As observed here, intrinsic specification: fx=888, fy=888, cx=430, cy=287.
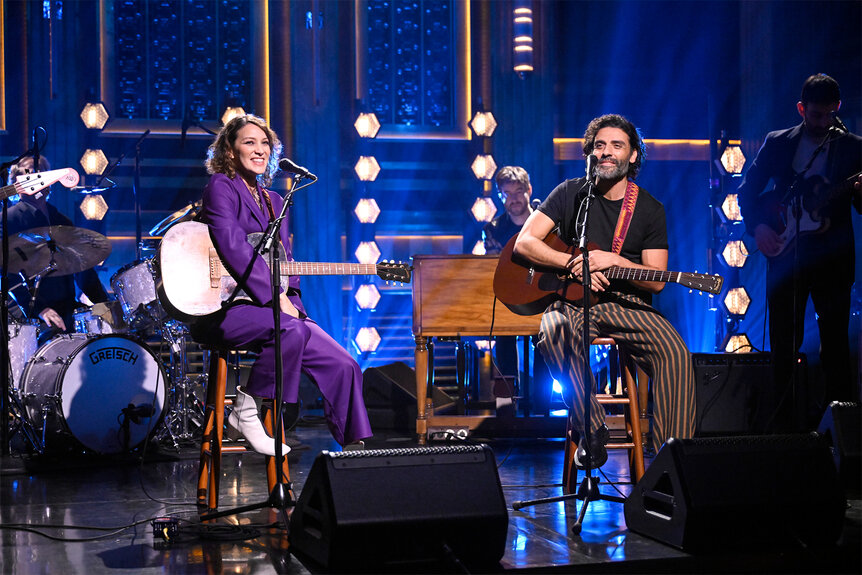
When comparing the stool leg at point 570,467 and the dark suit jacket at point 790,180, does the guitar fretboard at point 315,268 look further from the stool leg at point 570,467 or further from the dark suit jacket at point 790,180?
the dark suit jacket at point 790,180

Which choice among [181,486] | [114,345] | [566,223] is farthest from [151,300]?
[566,223]

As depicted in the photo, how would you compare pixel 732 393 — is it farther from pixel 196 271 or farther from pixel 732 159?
pixel 732 159

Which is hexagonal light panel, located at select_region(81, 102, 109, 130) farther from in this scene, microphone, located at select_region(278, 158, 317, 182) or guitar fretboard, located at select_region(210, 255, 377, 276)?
microphone, located at select_region(278, 158, 317, 182)

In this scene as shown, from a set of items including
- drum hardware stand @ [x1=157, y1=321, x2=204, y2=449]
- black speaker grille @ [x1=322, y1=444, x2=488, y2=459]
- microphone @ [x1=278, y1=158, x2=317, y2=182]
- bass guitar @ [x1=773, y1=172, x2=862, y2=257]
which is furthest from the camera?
drum hardware stand @ [x1=157, y1=321, x2=204, y2=449]

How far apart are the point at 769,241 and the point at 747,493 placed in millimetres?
2457

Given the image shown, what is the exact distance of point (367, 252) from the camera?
8383mm

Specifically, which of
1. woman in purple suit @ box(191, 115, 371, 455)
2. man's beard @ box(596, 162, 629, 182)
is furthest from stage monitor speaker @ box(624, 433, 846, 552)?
man's beard @ box(596, 162, 629, 182)

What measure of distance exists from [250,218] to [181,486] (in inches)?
55.5

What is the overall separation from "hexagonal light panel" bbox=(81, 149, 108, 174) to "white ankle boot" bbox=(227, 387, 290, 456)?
16.2 feet

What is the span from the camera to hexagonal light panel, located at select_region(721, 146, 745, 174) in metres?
8.27

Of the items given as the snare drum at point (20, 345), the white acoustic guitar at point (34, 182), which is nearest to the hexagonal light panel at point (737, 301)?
the white acoustic guitar at point (34, 182)

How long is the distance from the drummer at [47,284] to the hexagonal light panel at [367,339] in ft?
8.03

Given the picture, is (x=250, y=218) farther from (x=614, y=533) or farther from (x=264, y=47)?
(x=264, y=47)

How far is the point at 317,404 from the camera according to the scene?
733 centimetres
